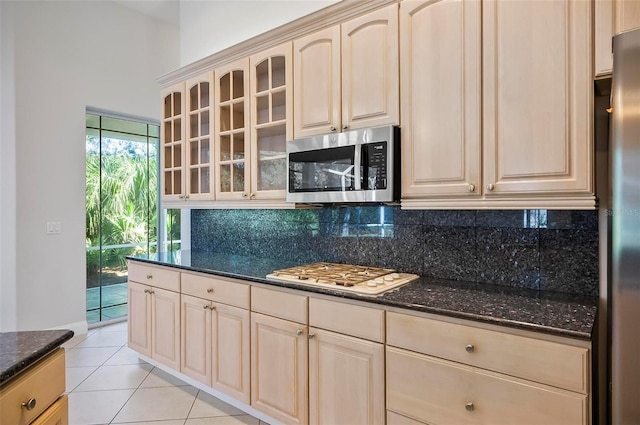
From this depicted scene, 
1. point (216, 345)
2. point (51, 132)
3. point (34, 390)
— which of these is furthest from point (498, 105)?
point (51, 132)

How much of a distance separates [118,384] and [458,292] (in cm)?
247

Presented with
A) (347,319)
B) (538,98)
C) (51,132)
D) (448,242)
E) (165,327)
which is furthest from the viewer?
(51,132)

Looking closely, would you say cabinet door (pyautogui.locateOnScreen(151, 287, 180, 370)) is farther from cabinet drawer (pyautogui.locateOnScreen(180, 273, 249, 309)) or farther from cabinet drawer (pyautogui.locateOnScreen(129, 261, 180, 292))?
cabinet drawer (pyautogui.locateOnScreen(180, 273, 249, 309))

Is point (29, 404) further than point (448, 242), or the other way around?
point (448, 242)

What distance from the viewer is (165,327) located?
267 centimetres

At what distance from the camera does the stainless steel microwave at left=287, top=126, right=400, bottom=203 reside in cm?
188

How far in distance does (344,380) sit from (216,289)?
0.99 meters

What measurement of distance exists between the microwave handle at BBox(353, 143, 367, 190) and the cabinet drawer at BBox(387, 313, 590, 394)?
0.71 meters

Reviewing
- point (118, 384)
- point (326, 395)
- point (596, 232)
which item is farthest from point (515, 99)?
point (118, 384)

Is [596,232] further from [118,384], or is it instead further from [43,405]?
[118,384]

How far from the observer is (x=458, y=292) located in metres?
1.74

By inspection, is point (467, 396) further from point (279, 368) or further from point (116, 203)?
point (116, 203)

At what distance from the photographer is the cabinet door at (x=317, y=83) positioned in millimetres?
2125

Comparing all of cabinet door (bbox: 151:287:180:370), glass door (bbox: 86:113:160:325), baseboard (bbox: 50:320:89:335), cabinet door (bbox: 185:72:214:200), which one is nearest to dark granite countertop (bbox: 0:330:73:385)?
cabinet door (bbox: 151:287:180:370)
